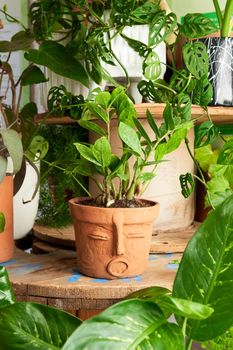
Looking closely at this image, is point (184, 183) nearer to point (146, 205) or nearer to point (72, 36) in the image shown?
point (146, 205)

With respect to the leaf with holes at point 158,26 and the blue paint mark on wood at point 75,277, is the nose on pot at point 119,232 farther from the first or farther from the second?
the leaf with holes at point 158,26

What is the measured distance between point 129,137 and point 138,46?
0.72 ft

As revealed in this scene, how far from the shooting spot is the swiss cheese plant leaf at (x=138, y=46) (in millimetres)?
863

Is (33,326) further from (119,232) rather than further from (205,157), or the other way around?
(205,157)

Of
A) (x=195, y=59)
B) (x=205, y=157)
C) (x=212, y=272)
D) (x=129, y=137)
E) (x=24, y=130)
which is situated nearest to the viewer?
(x=212, y=272)

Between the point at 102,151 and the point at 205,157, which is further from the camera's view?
the point at 205,157

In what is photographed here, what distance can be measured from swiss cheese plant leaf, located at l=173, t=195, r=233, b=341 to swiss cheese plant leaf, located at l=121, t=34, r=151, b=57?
38 centimetres

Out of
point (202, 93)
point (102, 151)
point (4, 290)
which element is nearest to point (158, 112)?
point (202, 93)

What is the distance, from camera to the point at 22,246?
124cm

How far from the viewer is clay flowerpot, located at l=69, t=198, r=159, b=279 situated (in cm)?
77

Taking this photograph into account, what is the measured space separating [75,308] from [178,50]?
587 mm

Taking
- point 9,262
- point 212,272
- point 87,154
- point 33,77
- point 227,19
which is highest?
point 227,19

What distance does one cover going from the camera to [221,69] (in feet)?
3.16

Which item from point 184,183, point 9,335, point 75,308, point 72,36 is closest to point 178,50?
point 72,36
